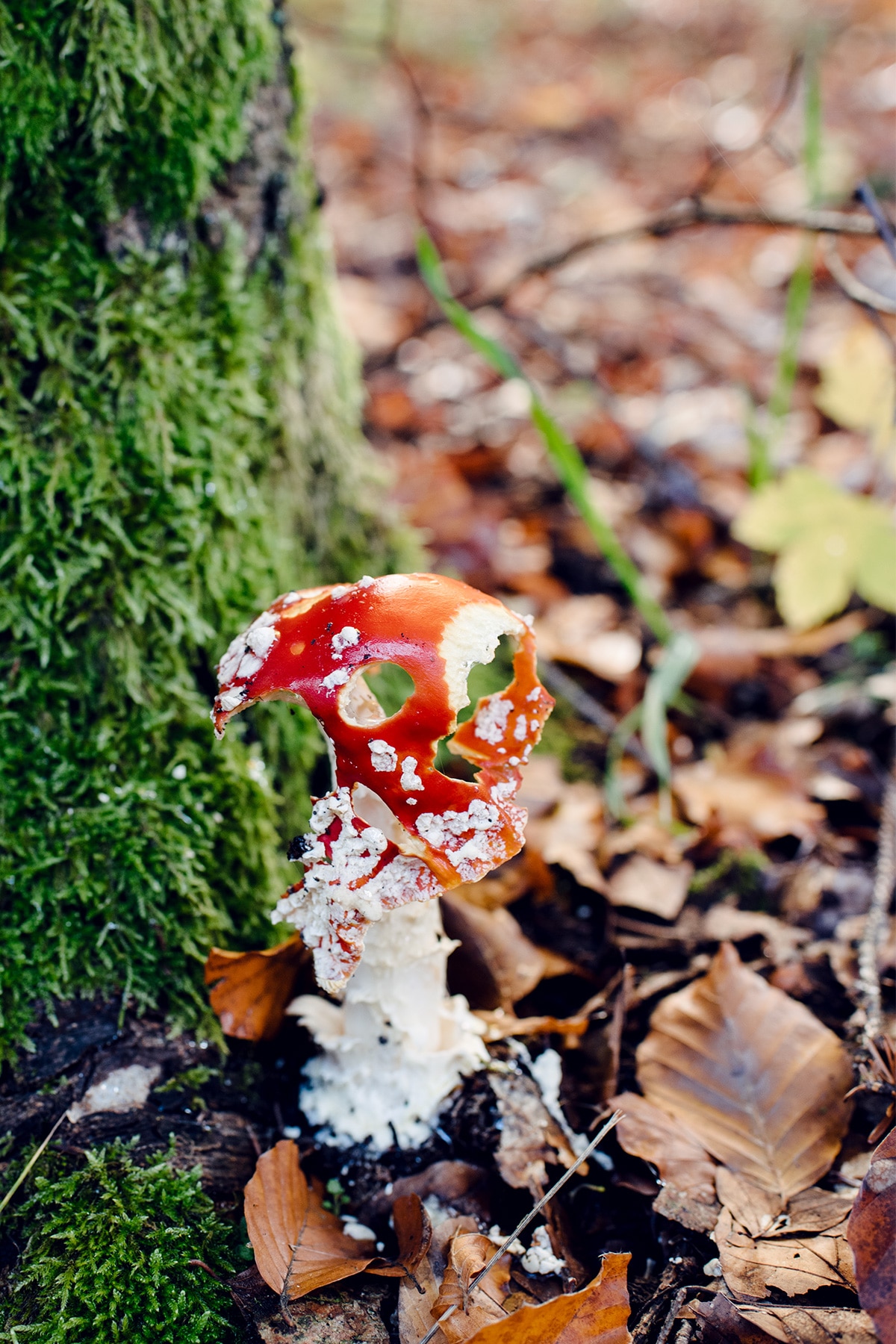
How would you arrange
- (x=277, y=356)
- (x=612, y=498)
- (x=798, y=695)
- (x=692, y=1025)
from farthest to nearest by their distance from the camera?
1. (x=612, y=498)
2. (x=798, y=695)
3. (x=277, y=356)
4. (x=692, y=1025)

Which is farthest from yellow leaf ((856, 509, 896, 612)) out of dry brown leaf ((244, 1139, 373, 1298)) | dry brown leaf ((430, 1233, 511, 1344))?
dry brown leaf ((244, 1139, 373, 1298))

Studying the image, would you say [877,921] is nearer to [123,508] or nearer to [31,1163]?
[31,1163]

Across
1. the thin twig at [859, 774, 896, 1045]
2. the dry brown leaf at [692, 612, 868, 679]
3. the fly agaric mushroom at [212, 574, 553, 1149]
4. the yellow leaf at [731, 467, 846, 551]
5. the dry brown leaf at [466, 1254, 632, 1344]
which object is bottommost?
the dry brown leaf at [692, 612, 868, 679]

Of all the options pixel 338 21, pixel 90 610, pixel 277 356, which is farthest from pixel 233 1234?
pixel 338 21

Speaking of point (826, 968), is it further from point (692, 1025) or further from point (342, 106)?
point (342, 106)

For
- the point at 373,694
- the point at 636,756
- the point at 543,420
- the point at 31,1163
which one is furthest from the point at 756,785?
the point at 31,1163

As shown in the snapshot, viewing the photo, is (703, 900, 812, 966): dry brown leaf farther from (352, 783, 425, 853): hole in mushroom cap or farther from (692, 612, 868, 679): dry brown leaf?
(692, 612, 868, 679): dry brown leaf

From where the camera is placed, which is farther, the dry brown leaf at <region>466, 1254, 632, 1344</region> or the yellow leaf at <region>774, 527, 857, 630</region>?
the yellow leaf at <region>774, 527, 857, 630</region>
